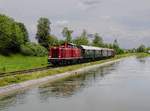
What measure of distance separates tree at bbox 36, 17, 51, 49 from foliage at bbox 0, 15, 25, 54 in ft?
95.3

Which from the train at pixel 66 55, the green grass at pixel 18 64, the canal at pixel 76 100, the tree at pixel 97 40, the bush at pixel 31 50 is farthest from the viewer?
the tree at pixel 97 40

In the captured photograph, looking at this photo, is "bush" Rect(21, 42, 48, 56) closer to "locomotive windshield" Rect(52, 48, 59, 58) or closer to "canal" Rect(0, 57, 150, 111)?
"locomotive windshield" Rect(52, 48, 59, 58)

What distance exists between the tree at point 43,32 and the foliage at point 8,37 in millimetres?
29032

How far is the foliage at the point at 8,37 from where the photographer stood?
86662mm

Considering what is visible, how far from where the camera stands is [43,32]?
410ft

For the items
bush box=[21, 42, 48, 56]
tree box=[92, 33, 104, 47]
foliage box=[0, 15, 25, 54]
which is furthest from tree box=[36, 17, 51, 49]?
tree box=[92, 33, 104, 47]

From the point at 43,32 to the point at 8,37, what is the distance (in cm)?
3679

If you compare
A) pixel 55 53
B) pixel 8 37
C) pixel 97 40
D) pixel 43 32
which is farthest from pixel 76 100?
pixel 97 40

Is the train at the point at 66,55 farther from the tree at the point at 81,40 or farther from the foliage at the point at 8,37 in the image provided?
the tree at the point at 81,40

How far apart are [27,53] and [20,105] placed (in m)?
75.2

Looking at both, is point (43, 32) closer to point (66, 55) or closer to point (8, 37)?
point (8, 37)

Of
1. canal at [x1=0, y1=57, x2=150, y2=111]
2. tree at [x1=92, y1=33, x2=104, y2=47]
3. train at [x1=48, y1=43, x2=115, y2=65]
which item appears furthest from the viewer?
tree at [x1=92, y1=33, x2=104, y2=47]

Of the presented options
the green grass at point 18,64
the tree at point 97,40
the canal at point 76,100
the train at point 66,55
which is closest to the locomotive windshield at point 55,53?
the train at point 66,55

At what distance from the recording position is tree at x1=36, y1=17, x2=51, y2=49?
124 m
